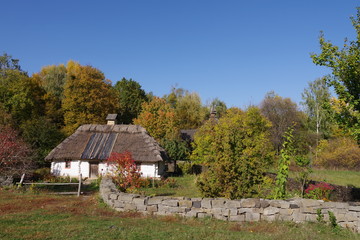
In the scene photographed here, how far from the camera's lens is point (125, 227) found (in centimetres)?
878

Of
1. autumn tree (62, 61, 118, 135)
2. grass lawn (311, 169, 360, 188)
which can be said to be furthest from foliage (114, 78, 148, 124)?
grass lawn (311, 169, 360, 188)

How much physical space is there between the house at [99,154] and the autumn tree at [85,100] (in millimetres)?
11837

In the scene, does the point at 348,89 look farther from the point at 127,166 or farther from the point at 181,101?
Answer: the point at 181,101

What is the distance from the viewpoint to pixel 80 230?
8281 millimetres

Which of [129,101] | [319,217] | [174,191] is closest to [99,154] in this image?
[174,191]

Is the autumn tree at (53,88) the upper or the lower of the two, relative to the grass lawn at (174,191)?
upper

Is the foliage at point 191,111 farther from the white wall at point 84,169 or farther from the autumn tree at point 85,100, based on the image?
the white wall at point 84,169

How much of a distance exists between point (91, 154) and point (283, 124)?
116 feet

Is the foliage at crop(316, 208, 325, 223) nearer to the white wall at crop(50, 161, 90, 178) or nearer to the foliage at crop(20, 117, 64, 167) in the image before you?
the white wall at crop(50, 161, 90, 178)

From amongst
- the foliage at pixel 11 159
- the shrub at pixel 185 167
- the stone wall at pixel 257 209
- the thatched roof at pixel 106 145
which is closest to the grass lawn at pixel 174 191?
the thatched roof at pixel 106 145

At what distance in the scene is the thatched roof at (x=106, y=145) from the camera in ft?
87.3

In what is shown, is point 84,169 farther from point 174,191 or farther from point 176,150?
point 174,191

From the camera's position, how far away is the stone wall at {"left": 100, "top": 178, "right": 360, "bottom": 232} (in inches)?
378

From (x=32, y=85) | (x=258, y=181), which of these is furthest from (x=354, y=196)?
(x=32, y=85)
